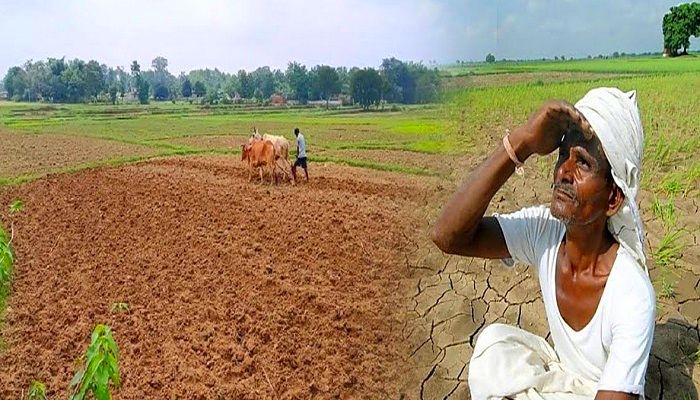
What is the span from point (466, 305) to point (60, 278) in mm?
2215

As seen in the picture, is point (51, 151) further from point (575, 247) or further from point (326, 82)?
point (575, 247)

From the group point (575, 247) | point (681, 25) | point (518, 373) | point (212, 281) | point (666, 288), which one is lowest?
point (212, 281)

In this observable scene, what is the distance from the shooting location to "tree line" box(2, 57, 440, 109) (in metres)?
4.62

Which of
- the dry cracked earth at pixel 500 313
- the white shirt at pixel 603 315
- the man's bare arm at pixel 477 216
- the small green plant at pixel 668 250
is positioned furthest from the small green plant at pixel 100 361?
the small green plant at pixel 668 250

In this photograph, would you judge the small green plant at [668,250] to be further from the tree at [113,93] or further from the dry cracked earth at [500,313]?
the tree at [113,93]

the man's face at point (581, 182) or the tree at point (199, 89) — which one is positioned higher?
the tree at point (199, 89)

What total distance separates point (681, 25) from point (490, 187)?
299cm

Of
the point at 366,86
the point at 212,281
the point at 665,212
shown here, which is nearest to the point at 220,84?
the point at 366,86

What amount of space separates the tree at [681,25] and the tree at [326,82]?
2.25 metres

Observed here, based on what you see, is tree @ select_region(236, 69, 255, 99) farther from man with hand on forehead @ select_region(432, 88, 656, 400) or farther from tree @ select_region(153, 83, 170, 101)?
A: man with hand on forehead @ select_region(432, 88, 656, 400)

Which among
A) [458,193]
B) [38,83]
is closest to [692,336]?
[458,193]

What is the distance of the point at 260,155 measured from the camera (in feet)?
18.1

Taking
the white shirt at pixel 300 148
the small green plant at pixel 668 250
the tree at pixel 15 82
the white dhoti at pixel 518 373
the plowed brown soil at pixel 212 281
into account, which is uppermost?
the tree at pixel 15 82

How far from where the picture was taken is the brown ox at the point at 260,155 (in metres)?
5.47
